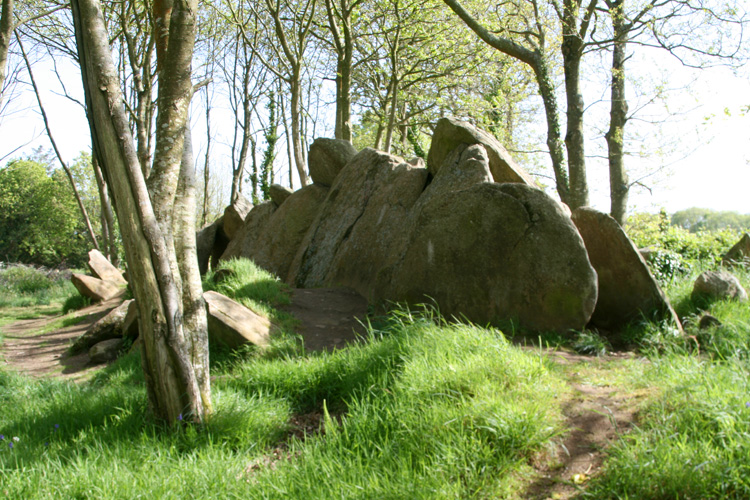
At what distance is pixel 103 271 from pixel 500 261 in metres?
11.6

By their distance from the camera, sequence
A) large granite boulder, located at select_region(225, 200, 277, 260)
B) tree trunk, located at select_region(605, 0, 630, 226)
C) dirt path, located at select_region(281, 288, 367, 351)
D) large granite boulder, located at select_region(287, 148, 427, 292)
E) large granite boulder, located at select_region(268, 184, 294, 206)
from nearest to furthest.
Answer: dirt path, located at select_region(281, 288, 367, 351)
large granite boulder, located at select_region(287, 148, 427, 292)
large granite boulder, located at select_region(225, 200, 277, 260)
large granite boulder, located at select_region(268, 184, 294, 206)
tree trunk, located at select_region(605, 0, 630, 226)

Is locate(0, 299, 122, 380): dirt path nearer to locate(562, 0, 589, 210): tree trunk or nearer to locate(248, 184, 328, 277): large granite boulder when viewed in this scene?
locate(248, 184, 328, 277): large granite boulder

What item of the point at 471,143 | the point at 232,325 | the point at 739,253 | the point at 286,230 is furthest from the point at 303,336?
the point at 739,253

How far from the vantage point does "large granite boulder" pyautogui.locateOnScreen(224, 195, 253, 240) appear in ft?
41.8

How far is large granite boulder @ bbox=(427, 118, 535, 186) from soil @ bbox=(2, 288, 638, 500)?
8.14 ft

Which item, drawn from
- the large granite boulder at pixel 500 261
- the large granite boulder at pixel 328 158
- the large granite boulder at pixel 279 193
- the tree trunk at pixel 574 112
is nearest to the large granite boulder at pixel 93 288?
the large granite boulder at pixel 279 193

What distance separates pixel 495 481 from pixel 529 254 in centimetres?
294

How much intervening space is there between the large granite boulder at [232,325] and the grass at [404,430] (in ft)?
2.70

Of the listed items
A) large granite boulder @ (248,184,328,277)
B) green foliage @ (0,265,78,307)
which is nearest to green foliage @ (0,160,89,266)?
green foliage @ (0,265,78,307)

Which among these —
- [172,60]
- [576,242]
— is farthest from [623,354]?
[172,60]

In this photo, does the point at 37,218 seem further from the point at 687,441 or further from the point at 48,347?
the point at 687,441

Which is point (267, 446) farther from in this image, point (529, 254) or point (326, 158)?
point (326, 158)

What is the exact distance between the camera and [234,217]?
12.8 m

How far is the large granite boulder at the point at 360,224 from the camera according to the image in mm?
7796
